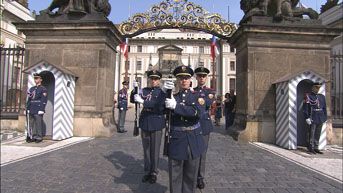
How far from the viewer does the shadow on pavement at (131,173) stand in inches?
178

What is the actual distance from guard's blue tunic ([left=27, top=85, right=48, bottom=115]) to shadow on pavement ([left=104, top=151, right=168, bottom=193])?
2907mm

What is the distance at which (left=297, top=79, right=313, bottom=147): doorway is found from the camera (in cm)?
848

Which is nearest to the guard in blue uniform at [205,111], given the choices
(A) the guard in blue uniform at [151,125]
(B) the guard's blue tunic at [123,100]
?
(A) the guard in blue uniform at [151,125]

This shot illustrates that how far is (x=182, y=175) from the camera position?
358 centimetres

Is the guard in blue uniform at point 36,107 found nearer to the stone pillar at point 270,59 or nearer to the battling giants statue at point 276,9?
the stone pillar at point 270,59

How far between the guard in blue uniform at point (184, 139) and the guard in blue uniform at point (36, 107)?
6029 millimetres

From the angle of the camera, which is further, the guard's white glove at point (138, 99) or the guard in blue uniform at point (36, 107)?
the guard in blue uniform at point (36, 107)

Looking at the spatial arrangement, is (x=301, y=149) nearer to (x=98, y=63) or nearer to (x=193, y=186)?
(x=193, y=186)

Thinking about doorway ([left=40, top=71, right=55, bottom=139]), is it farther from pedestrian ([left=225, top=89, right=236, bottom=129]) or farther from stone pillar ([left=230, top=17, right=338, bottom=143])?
pedestrian ([left=225, top=89, right=236, bottom=129])

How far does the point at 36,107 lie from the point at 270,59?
7.48 m

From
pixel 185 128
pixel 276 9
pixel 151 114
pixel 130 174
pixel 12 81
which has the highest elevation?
pixel 276 9

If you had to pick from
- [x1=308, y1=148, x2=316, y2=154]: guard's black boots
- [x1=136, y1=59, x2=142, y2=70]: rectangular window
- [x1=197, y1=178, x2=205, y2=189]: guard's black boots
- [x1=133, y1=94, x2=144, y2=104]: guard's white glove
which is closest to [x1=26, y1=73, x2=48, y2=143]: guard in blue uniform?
[x1=133, y1=94, x2=144, y2=104]: guard's white glove

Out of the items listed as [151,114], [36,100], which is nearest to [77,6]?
[36,100]

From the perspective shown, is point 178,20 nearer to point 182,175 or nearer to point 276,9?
point 276,9
